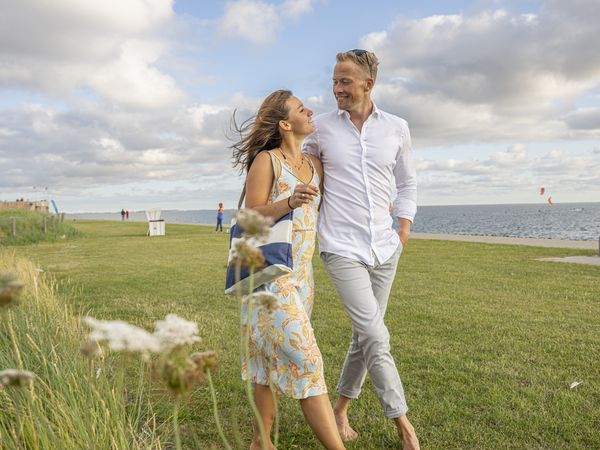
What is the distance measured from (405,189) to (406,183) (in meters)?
0.05

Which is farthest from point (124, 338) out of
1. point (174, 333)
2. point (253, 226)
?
point (253, 226)

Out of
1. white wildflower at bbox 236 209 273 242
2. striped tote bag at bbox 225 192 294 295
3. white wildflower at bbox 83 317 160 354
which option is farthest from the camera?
striped tote bag at bbox 225 192 294 295

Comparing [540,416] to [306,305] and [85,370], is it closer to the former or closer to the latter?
[306,305]

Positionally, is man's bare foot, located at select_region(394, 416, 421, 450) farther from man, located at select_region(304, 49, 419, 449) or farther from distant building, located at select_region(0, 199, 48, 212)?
distant building, located at select_region(0, 199, 48, 212)

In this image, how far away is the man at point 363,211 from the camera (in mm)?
3072

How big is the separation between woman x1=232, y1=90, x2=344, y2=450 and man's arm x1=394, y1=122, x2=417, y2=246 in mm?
723

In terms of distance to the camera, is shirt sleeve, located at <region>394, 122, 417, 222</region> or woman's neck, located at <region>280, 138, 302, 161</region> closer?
woman's neck, located at <region>280, 138, 302, 161</region>

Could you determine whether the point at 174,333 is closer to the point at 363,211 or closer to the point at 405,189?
the point at 363,211

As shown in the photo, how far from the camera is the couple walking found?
2.71m

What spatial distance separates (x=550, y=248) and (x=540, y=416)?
1360 centimetres

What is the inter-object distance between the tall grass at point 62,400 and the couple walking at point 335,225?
681 millimetres

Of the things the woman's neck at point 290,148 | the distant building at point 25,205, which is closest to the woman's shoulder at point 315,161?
the woman's neck at point 290,148

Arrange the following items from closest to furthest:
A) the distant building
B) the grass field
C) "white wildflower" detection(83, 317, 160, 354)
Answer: "white wildflower" detection(83, 317, 160, 354), the grass field, the distant building

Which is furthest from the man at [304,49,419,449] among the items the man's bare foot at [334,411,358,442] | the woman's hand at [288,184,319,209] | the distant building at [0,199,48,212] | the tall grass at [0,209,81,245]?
the distant building at [0,199,48,212]
